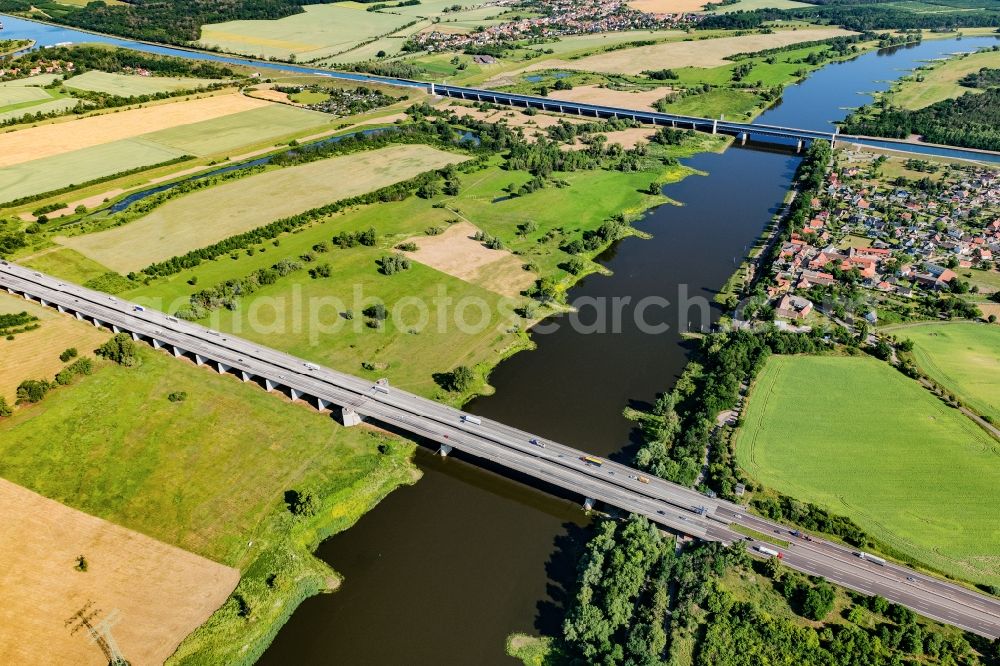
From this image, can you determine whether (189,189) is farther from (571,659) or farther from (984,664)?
(984,664)

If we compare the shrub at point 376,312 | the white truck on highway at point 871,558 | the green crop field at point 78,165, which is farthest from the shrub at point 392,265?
the green crop field at point 78,165

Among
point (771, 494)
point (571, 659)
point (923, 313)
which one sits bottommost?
point (571, 659)

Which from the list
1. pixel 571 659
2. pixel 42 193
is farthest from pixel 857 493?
pixel 42 193

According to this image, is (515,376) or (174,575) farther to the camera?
(515,376)

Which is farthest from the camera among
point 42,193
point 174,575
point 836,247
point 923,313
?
point 42,193

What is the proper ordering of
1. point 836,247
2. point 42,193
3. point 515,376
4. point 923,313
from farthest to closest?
point 42,193 < point 836,247 < point 923,313 < point 515,376
